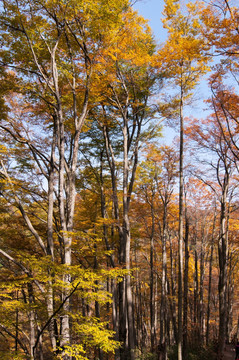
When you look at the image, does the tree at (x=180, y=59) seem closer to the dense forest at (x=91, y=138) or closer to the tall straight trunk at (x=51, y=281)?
the dense forest at (x=91, y=138)

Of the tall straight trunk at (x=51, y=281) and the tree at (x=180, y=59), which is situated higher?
the tree at (x=180, y=59)

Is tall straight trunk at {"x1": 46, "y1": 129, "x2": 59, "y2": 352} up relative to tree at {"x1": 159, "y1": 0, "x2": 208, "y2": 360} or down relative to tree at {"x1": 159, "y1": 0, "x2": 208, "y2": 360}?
down

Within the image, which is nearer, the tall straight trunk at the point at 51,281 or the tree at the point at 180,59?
the tall straight trunk at the point at 51,281

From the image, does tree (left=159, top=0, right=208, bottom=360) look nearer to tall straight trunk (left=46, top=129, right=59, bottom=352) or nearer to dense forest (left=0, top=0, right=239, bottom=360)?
dense forest (left=0, top=0, right=239, bottom=360)

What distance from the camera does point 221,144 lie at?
10.2 metres

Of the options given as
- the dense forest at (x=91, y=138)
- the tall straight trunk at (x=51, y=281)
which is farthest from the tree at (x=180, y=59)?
the tall straight trunk at (x=51, y=281)

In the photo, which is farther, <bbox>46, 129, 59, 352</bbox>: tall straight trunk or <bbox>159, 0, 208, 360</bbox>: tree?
<bbox>159, 0, 208, 360</bbox>: tree

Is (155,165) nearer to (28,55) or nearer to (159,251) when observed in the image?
(28,55)

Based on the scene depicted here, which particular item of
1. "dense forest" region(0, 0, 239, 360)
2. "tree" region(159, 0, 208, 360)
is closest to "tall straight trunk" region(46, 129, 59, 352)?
"dense forest" region(0, 0, 239, 360)

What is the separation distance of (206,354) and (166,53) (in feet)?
41.6

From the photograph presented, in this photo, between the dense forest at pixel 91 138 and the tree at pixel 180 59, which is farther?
the tree at pixel 180 59

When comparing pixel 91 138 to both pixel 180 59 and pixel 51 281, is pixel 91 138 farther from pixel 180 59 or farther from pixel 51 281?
pixel 51 281

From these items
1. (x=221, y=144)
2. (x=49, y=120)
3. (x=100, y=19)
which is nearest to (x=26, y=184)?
(x=49, y=120)

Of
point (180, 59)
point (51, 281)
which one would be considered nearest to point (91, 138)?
point (180, 59)
